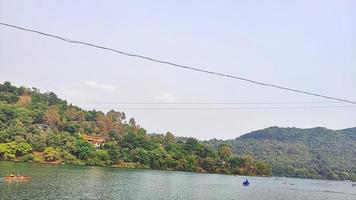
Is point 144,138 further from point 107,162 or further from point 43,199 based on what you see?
point 43,199

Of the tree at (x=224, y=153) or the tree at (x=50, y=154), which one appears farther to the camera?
the tree at (x=224, y=153)

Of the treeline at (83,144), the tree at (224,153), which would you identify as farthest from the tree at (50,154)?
the tree at (224,153)

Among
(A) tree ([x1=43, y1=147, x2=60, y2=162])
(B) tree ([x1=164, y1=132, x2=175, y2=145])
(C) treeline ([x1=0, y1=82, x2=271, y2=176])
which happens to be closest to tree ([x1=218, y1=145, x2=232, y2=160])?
(C) treeline ([x1=0, y1=82, x2=271, y2=176])

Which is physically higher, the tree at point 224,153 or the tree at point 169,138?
the tree at point 169,138

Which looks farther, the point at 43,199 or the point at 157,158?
the point at 157,158

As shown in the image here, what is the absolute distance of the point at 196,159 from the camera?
445ft

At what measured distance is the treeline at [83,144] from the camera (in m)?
99.6

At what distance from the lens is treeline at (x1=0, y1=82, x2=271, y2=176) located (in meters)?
99.6

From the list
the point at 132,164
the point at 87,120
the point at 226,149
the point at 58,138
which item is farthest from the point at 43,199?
the point at 87,120

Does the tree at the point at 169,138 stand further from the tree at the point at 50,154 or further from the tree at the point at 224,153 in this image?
the tree at the point at 50,154

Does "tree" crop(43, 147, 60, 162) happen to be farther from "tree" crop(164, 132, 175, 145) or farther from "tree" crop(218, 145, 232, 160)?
"tree" crop(218, 145, 232, 160)

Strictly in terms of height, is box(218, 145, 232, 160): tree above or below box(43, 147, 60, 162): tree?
above

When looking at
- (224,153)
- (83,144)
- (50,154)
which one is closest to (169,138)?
(224,153)

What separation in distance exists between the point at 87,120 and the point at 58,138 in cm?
5393
